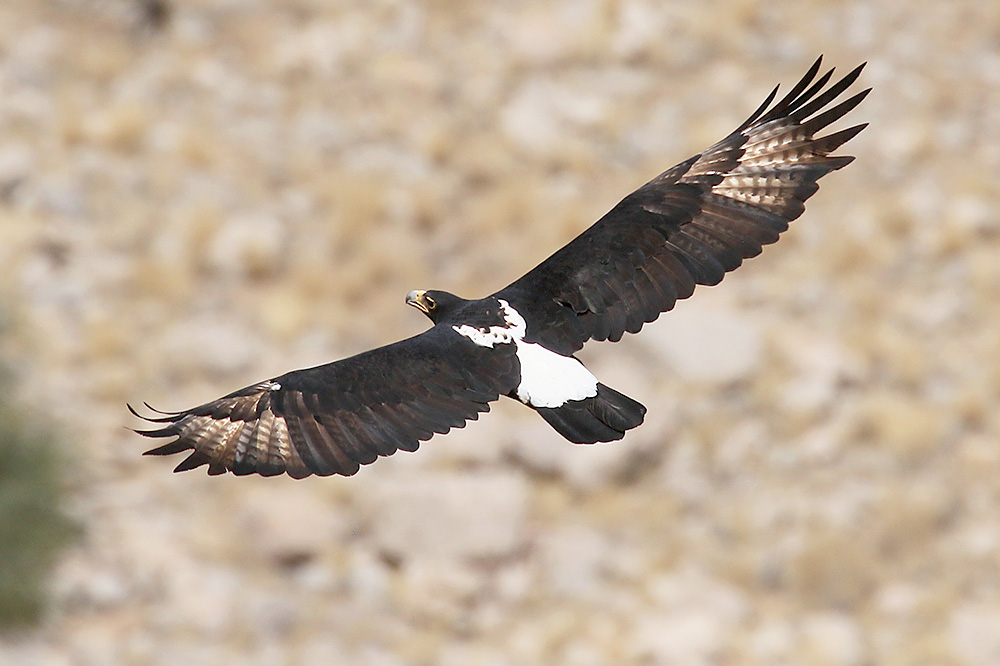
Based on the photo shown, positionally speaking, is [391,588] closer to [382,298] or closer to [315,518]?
[315,518]

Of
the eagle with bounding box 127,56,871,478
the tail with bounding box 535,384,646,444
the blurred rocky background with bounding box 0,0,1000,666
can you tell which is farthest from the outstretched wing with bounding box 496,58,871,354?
the blurred rocky background with bounding box 0,0,1000,666

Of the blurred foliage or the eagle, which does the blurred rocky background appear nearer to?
the blurred foliage

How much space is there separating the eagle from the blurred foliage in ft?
25.6

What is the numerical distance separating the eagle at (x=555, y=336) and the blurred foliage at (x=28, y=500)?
25.6ft

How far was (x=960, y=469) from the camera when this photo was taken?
16.6 metres

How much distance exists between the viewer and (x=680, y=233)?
7.19 metres

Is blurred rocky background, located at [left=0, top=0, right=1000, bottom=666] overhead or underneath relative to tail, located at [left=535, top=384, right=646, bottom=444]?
overhead

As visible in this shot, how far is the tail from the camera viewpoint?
21.9 ft

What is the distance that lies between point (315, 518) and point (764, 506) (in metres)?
4.98

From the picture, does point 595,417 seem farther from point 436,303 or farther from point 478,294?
point 478,294

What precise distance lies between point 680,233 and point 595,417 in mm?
1092

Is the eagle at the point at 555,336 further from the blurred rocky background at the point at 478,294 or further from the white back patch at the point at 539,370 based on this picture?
the blurred rocky background at the point at 478,294

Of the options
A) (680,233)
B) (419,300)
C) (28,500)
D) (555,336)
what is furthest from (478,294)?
(555,336)

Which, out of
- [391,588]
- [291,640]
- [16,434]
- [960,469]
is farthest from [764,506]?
[16,434]
